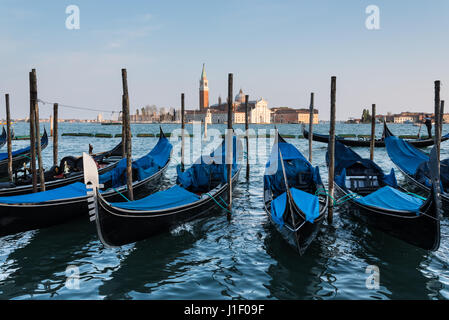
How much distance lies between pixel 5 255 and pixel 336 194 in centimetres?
766

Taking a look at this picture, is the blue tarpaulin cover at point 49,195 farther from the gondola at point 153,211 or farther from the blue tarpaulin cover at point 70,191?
the gondola at point 153,211

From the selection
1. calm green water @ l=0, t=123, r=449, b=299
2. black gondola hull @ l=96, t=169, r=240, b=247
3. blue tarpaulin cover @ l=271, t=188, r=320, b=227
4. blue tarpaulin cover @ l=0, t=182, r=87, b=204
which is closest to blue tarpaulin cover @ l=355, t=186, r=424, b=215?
calm green water @ l=0, t=123, r=449, b=299

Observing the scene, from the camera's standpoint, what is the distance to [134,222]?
6.37 meters

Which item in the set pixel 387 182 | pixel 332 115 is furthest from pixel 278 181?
pixel 387 182

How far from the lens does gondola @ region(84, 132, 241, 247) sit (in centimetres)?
590

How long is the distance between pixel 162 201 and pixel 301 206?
104 inches

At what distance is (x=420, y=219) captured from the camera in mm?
5898

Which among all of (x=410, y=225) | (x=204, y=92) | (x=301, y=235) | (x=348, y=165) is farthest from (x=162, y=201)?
(x=204, y=92)

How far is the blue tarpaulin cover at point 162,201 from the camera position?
6.58 meters

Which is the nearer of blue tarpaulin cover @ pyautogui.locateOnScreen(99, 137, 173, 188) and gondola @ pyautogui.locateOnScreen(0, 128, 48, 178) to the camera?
blue tarpaulin cover @ pyautogui.locateOnScreen(99, 137, 173, 188)

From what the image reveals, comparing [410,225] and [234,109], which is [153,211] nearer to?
[410,225]

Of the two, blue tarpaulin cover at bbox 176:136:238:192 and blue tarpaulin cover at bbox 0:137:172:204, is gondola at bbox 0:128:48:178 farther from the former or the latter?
blue tarpaulin cover at bbox 176:136:238:192

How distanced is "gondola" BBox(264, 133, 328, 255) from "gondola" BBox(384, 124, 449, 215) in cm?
320
